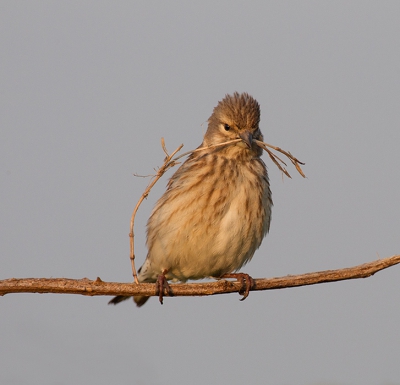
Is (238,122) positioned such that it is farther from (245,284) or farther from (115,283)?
(115,283)

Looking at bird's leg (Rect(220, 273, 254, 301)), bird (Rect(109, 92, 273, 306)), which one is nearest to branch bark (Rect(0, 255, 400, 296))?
bird's leg (Rect(220, 273, 254, 301))

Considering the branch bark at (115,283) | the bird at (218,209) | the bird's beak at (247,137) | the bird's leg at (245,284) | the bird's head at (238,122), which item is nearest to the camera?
the branch bark at (115,283)

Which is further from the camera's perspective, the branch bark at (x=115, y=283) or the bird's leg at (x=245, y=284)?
the bird's leg at (x=245, y=284)

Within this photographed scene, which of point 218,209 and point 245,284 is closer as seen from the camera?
point 245,284

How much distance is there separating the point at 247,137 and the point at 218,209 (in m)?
0.84

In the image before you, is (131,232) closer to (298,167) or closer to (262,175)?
(298,167)

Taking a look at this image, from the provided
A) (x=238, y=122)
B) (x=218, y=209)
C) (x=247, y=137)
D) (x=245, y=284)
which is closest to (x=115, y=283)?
(x=245, y=284)

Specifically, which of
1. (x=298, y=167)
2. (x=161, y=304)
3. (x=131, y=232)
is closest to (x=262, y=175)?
(x=298, y=167)

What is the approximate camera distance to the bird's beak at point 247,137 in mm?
6320

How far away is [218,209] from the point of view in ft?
19.9

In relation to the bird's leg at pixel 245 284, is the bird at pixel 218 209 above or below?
above

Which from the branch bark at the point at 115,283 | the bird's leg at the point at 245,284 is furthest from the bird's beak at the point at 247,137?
the branch bark at the point at 115,283

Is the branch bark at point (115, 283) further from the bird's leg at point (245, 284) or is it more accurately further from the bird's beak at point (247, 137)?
the bird's beak at point (247, 137)

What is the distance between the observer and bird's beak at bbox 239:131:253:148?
6.32 m
